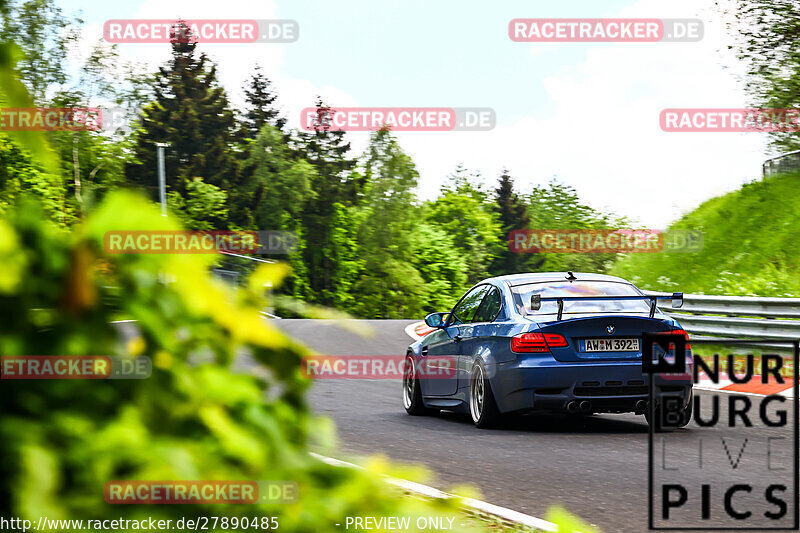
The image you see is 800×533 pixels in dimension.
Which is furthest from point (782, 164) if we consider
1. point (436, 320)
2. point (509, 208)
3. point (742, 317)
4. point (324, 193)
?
point (509, 208)

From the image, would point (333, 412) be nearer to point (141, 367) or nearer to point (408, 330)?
point (141, 367)

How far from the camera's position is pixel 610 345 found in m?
9.42

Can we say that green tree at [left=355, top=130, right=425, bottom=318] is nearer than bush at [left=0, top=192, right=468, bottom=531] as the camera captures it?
No

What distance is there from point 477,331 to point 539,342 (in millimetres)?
1065

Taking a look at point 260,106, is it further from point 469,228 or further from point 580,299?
point 580,299

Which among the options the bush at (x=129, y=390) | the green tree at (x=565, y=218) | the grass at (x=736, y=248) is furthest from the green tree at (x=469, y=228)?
the bush at (x=129, y=390)

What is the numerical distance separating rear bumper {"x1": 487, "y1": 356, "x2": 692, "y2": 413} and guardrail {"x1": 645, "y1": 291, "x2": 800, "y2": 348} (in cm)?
599

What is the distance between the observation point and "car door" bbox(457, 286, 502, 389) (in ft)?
33.6

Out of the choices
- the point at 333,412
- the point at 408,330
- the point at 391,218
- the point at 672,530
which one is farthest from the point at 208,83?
the point at 672,530

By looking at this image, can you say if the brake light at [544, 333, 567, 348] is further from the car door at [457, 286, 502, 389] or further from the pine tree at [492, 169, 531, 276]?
the pine tree at [492, 169, 531, 276]

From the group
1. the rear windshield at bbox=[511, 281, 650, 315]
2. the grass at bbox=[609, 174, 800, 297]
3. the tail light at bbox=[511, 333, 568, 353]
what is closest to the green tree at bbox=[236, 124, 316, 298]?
the grass at bbox=[609, 174, 800, 297]

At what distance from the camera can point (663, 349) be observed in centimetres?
970

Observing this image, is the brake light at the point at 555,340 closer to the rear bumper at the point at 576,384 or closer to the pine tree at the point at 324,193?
the rear bumper at the point at 576,384

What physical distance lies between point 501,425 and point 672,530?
465 centimetres
